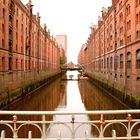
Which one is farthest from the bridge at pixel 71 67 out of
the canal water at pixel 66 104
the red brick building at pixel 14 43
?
the canal water at pixel 66 104

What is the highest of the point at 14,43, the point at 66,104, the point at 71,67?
the point at 14,43

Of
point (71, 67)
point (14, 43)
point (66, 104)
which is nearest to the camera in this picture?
point (66, 104)

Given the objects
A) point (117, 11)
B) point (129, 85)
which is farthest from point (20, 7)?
point (129, 85)

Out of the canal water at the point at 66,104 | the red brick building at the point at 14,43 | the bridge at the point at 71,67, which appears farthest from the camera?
the bridge at the point at 71,67

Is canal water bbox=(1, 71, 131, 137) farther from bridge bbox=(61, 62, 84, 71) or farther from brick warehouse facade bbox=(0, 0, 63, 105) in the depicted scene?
bridge bbox=(61, 62, 84, 71)

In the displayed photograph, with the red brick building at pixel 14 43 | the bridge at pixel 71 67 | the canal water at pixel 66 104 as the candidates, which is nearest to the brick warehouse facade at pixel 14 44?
the red brick building at pixel 14 43

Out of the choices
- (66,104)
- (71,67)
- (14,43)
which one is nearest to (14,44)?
(14,43)

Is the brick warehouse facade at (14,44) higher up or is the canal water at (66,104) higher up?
the brick warehouse facade at (14,44)

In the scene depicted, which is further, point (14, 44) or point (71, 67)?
point (71, 67)

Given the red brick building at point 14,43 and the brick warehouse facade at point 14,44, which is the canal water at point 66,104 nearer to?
the brick warehouse facade at point 14,44

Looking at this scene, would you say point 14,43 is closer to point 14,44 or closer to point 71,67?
point 14,44

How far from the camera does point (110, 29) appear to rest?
141 ft

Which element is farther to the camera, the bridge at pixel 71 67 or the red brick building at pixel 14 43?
the bridge at pixel 71 67

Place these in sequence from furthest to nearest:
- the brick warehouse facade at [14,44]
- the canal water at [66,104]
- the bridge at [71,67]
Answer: the bridge at [71,67] → the brick warehouse facade at [14,44] → the canal water at [66,104]
